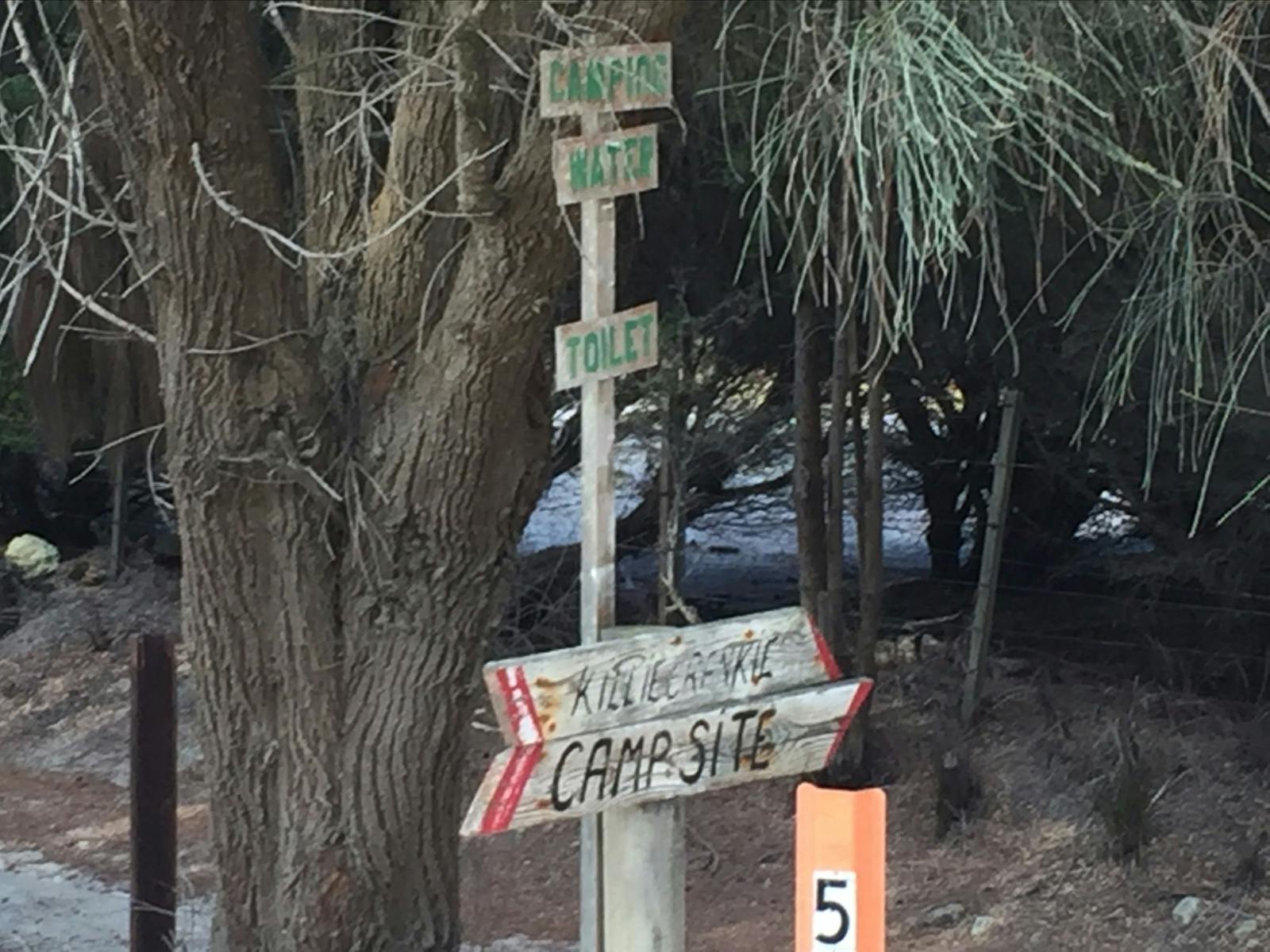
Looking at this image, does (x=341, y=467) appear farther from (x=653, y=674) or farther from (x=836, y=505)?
(x=836, y=505)

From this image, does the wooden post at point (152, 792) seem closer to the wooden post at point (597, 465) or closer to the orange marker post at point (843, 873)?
the wooden post at point (597, 465)

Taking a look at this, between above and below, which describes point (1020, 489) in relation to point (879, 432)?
below

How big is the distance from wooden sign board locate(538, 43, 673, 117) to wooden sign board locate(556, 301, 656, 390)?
1.26ft

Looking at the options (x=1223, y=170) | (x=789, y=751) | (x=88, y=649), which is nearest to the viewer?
(x=789, y=751)

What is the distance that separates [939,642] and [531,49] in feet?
19.9

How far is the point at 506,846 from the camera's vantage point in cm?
814

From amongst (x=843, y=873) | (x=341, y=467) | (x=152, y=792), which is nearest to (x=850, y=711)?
(x=843, y=873)

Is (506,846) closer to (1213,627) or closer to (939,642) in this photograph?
(939,642)

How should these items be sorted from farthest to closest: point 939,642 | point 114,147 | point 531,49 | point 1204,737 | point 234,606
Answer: point 939,642 < point 1204,737 < point 114,147 < point 234,606 < point 531,49

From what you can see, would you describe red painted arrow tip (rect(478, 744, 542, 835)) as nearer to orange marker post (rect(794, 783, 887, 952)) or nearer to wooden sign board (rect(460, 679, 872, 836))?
wooden sign board (rect(460, 679, 872, 836))

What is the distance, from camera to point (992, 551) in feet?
27.0

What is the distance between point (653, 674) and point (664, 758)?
5.5 inches

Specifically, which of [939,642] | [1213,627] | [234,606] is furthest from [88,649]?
[234,606]

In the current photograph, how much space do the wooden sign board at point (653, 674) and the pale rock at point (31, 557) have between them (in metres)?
10.5
